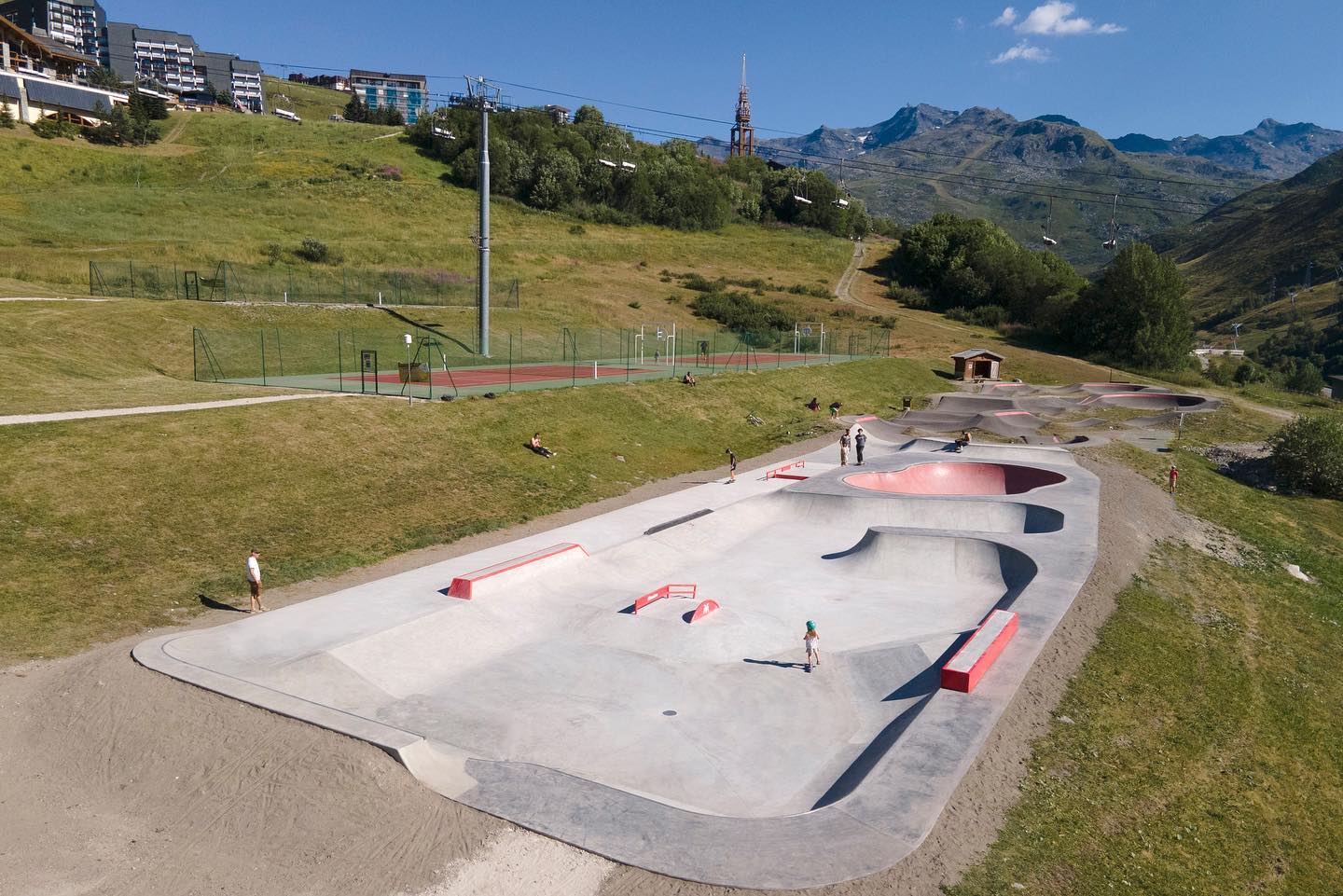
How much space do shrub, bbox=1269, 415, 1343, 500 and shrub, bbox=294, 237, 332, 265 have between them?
65.3 metres

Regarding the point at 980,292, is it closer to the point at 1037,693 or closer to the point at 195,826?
the point at 1037,693

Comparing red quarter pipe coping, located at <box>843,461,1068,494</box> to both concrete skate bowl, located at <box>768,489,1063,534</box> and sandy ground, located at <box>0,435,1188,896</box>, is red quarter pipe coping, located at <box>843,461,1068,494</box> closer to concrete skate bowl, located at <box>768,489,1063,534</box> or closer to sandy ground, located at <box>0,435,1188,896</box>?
concrete skate bowl, located at <box>768,489,1063,534</box>

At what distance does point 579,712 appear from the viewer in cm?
1411

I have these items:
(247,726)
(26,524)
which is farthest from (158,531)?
(247,726)

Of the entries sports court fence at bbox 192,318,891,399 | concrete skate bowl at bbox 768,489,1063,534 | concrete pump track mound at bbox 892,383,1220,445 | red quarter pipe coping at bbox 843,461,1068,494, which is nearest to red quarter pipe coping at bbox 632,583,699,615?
concrete skate bowl at bbox 768,489,1063,534

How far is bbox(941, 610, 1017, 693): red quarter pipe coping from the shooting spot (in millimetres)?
13469

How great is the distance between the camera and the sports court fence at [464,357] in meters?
35.8

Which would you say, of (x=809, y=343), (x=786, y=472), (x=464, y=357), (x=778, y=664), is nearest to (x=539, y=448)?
(x=786, y=472)

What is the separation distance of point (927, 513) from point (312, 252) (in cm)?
5687

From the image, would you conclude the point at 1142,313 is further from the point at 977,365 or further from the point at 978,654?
the point at 978,654

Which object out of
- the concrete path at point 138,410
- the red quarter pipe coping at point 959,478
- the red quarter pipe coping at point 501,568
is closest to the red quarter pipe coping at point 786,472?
the red quarter pipe coping at point 959,478

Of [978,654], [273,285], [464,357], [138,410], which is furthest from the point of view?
[273,285]

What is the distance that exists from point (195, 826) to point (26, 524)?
12.2m

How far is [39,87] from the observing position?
99.6m
